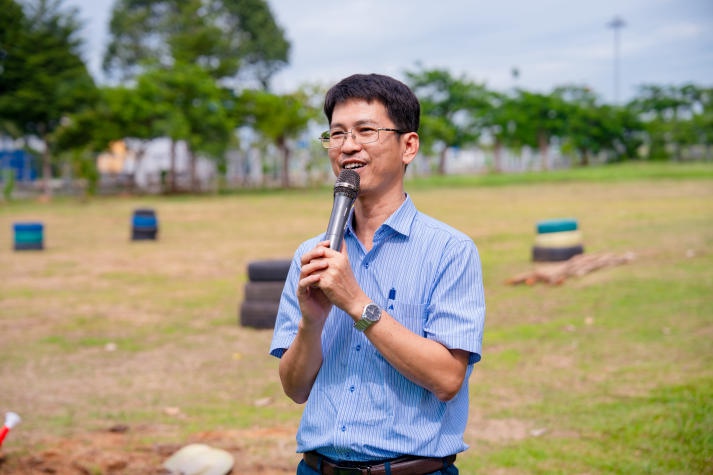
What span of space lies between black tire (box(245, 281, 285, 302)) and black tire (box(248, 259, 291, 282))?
0.06m

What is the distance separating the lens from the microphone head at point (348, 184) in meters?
2.29

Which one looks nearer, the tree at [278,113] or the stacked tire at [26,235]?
the stacked tire at [26,235]

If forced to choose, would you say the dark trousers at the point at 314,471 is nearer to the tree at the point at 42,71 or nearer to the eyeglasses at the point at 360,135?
the eyeglasses at the point at 360,135

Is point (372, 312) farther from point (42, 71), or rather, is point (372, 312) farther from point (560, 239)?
point (42, 71)

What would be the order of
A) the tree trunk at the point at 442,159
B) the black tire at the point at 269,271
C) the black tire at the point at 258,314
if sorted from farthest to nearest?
the tree trunk at the point at 442,159 < the black tire at the point at 269,271 < the black tire at the point at 258,314

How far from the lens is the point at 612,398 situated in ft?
21.9

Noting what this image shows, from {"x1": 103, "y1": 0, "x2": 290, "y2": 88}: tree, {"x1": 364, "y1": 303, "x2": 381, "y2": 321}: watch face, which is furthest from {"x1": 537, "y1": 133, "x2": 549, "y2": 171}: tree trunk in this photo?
{"x1": 364, "y1": 303, "x2": 381, "y2": 321}: watch face

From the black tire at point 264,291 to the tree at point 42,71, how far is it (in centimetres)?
3910

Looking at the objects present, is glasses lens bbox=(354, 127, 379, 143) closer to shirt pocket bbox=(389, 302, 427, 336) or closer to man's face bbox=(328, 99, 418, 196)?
man's face bbox=(328, 99, 418, 196)

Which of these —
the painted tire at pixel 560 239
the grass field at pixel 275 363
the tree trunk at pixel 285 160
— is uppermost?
the tree trunk at pixel 285 160

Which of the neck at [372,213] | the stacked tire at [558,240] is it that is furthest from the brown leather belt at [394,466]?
the stacked tire at [558,240]

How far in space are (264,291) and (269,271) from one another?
0.26 m

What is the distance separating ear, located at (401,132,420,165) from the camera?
2538mm

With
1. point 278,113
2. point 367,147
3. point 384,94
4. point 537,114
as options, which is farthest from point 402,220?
point 537,114
